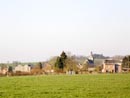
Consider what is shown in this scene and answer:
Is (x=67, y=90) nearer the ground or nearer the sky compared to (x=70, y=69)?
nearer the ground

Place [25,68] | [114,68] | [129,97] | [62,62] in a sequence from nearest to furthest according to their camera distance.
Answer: [129,97], [62,62], [114,68], [25,68]

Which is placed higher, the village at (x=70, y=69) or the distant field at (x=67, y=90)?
the village at (x=70, y=69)

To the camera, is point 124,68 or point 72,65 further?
point 124,68

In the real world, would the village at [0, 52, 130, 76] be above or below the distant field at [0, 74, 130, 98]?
above

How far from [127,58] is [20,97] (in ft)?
390

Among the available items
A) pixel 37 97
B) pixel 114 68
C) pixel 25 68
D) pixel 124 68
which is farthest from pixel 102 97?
pixel 25 68

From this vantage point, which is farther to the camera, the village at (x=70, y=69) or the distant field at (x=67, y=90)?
the village at (x=70, y=69)

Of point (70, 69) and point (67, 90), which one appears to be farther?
point (70, 69)

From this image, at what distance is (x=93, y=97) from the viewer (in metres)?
21.2

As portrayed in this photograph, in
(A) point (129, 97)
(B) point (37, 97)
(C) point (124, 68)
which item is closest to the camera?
(A) point (129, 97)

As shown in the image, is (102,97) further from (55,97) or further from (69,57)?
(69,57)

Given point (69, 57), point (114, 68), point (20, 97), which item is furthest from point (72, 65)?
point (20, 97)

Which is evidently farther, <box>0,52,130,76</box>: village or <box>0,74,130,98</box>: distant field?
<box>0,52,130,76</box>: village

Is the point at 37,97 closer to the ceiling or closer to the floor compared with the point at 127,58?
closer to the floor
